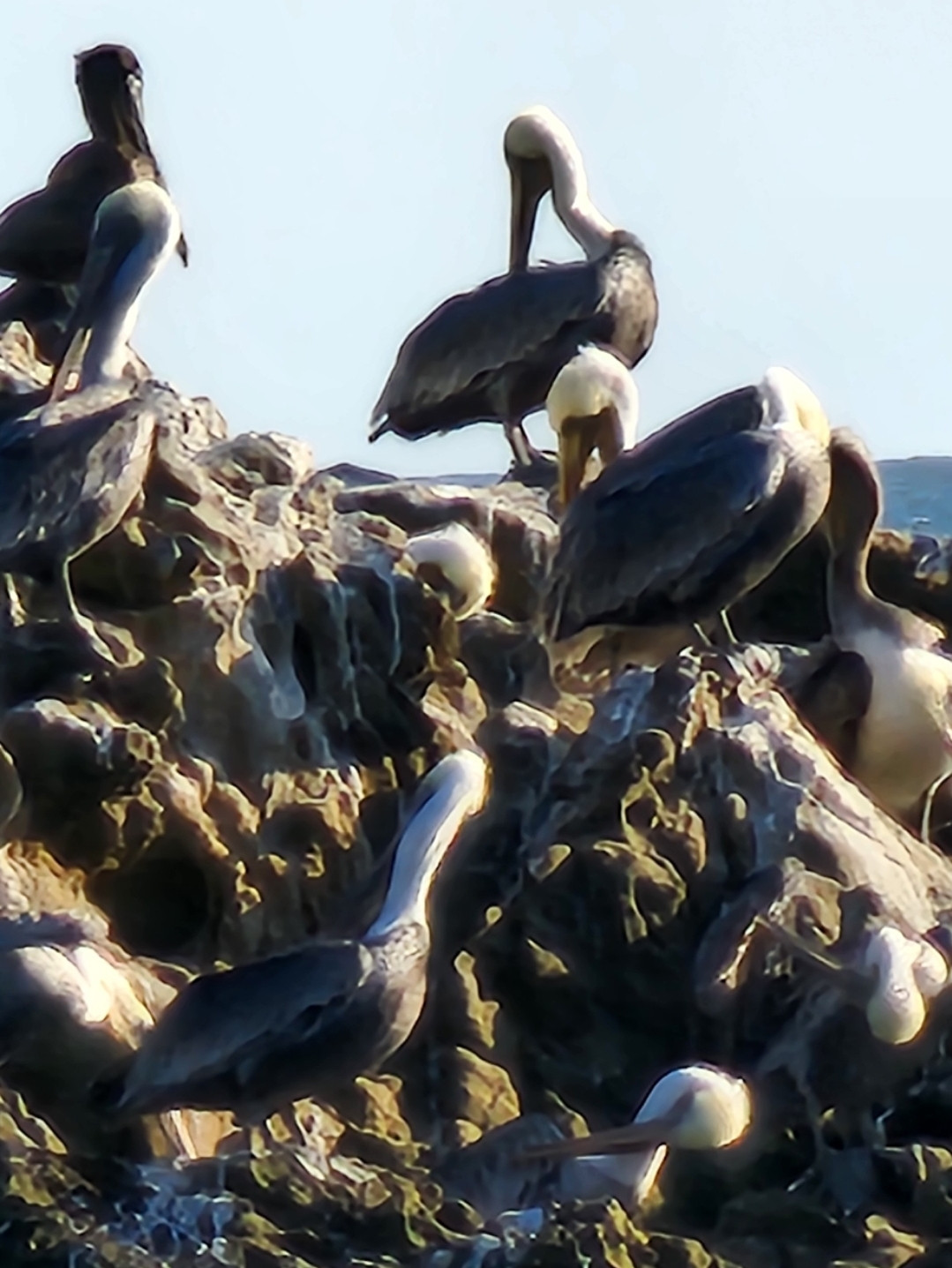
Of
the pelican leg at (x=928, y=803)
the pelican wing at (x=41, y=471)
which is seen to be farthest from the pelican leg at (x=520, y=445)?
the pelican wing at (x=41, y=471)

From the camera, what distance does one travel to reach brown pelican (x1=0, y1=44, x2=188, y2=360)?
10.1 metres

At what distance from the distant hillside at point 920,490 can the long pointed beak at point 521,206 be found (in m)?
7.01

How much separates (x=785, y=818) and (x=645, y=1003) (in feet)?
1.94

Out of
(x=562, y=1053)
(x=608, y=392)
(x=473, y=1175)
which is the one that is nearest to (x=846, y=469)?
(x=608, y=392)

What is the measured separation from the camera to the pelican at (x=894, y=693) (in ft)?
27.7

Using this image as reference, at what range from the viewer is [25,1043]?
675cm

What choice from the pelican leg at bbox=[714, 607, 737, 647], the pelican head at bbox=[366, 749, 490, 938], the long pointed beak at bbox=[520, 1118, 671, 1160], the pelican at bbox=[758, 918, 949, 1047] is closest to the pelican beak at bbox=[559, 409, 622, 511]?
the pelican leg at bbox=[714, 607, 737, 647]

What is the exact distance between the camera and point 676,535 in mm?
8086

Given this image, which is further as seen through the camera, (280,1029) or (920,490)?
(920,490)

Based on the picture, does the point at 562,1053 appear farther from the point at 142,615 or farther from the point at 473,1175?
the point at 142,615

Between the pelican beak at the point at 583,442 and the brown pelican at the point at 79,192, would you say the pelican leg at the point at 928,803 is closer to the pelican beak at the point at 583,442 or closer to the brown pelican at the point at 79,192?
the pelican beak at the point at 583,442

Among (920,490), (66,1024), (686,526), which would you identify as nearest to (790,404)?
(686,526)

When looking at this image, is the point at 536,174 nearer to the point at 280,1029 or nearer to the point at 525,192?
the point at 525,192

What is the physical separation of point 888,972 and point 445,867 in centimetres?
112
